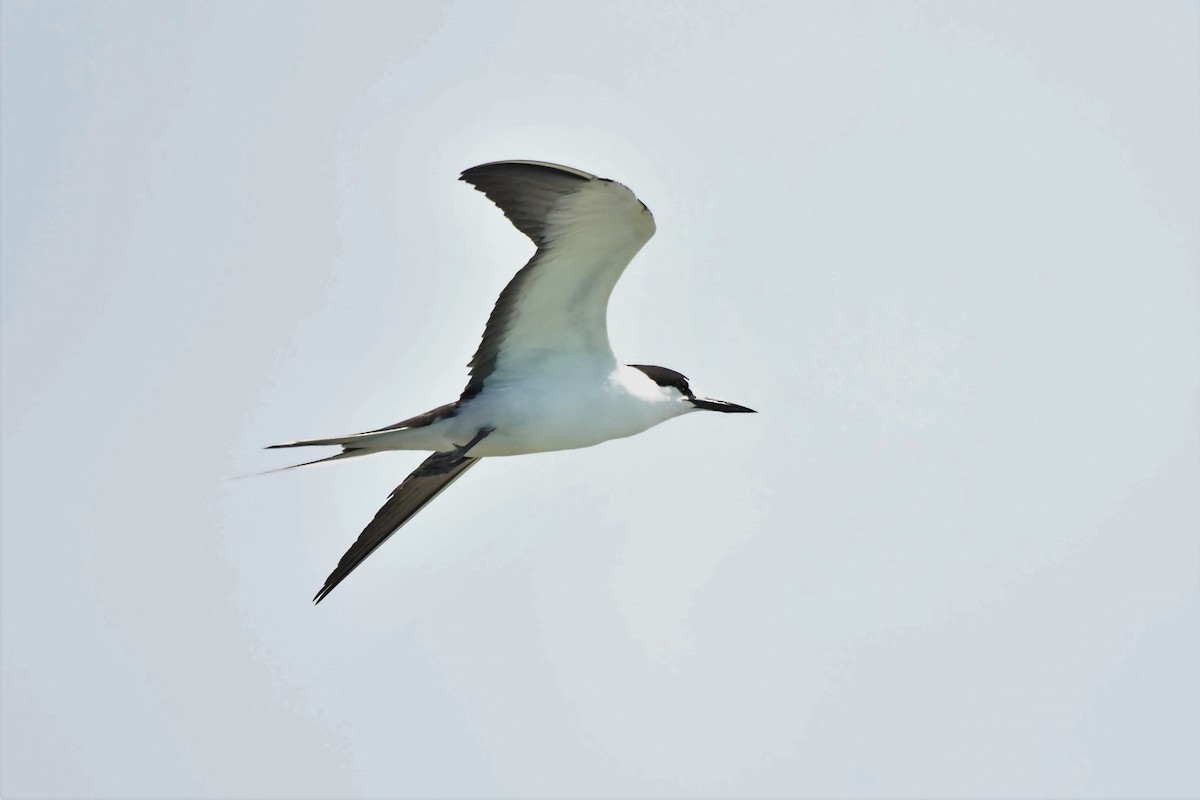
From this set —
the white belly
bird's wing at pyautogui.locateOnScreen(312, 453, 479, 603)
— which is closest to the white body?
the white belly

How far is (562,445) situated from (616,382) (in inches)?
22.6

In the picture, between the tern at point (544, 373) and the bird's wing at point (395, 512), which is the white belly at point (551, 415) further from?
the bird's wing at point (395, 512)

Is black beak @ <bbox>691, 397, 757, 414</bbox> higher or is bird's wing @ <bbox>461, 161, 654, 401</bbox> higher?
bird's wing @ <bbox>461, 161, 654, 401</bbox>

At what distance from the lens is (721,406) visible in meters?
16.3

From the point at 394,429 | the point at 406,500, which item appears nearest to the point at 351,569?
the point at 406,500

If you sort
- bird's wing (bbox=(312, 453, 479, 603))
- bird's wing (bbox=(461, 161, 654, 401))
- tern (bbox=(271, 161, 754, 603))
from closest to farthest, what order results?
bird's wing (bbox=(461, 161, 654, 401)) → tern (bbox=(271, 161, 754, 603)) → bird's wing (bbox=(312, 453, 479, 603))

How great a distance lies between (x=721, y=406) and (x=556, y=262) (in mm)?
A: 2473

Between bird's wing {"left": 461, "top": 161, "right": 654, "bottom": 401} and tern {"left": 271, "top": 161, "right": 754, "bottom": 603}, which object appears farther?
tern {"left": 271, "top": 161, "right": 754, "bottom": 603}

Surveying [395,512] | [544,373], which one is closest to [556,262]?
[544,373]

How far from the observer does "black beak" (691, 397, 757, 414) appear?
53.0 feet

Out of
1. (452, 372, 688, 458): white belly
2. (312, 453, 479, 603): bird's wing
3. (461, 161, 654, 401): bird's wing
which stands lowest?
(312, 453, 479, 603): bird's wing

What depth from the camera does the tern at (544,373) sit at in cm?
1398

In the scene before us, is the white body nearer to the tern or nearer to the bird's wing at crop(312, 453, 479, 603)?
the tern

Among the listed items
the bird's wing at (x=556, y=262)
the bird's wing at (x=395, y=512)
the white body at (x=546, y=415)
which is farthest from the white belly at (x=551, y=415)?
the bird's wing at (x=395, y=512)
